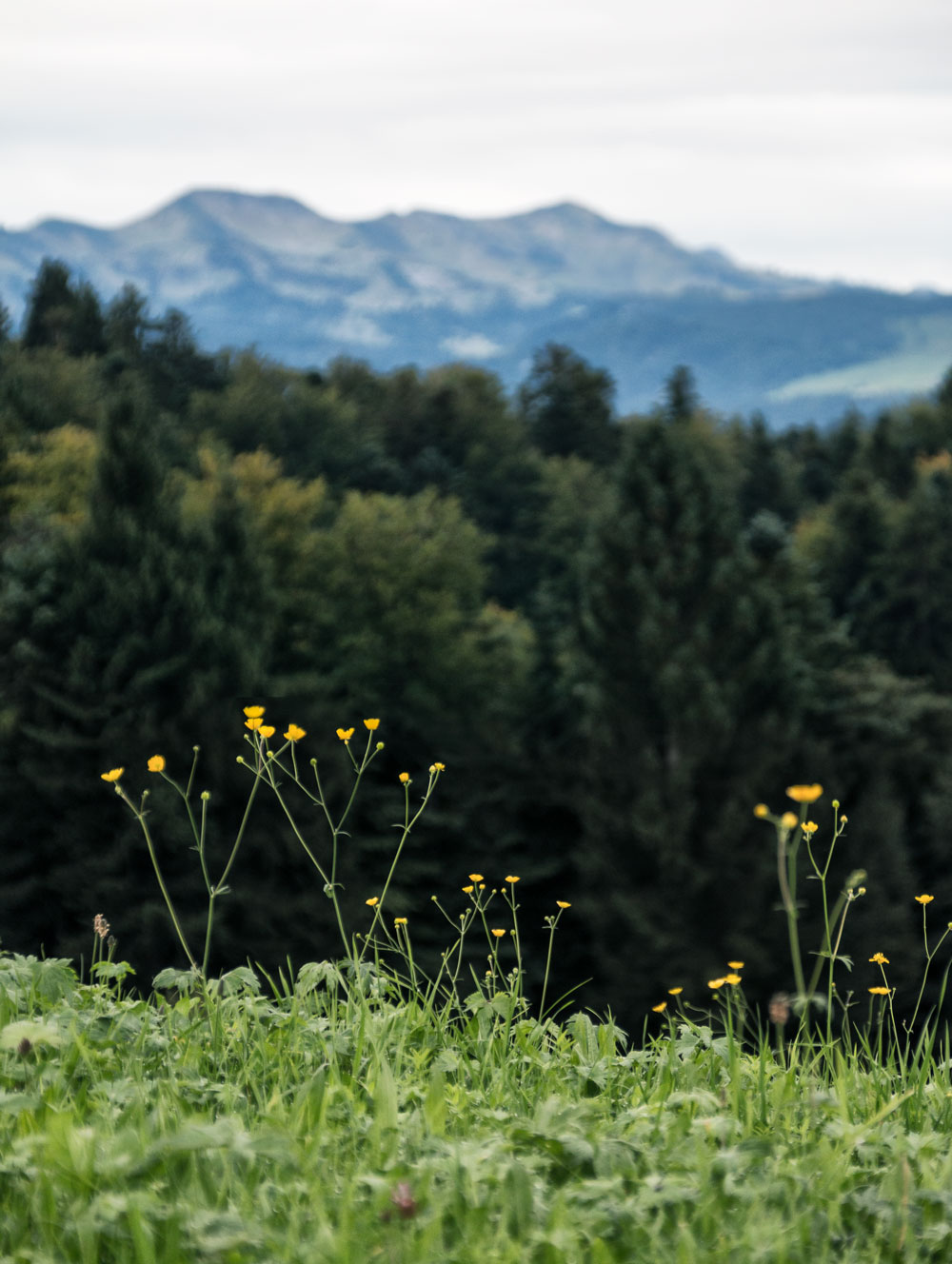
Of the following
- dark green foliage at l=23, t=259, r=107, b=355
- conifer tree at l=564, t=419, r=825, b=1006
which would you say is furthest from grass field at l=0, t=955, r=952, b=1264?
dark green foliage at l=23, t=259, r=107, b=355

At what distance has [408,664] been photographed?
41156mm

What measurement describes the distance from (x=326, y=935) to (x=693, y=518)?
17926 millimetres

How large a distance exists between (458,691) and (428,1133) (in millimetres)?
38816

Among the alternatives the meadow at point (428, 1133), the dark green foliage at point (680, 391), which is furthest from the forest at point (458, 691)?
the meadow at point (428, 1133)

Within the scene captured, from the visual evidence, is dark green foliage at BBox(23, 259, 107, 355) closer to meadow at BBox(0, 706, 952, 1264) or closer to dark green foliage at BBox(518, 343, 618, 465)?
dark green foliage at BBox(518, 343, 618, 465)

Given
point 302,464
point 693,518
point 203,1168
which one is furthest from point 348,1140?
point 302,464

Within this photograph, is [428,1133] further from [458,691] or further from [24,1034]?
[458,691]

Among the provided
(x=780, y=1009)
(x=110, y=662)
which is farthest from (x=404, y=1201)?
(x=110, y=662)

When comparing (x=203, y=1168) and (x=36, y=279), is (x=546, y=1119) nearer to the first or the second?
(x=203, y=1168)

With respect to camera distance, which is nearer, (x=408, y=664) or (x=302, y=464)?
(x=408, y=664)

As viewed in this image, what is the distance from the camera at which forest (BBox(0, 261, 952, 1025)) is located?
2736 centimetres

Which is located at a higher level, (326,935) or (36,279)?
(36,279)

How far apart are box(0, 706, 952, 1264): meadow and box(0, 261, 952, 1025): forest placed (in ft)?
49.9

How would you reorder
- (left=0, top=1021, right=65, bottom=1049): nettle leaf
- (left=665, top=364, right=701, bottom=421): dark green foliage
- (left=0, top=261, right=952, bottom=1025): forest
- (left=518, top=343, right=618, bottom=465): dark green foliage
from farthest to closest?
1. (left=518, top=343, right=618, bottom=465): dark green foliage
2. (left=665, top=364, right=701, bottom=421): dark green foliage
3. (left=0, top=261, right=952, bottom=1025): forest
4. (left=0, top=1021, right=65, bottom=1049): nettle leaf
